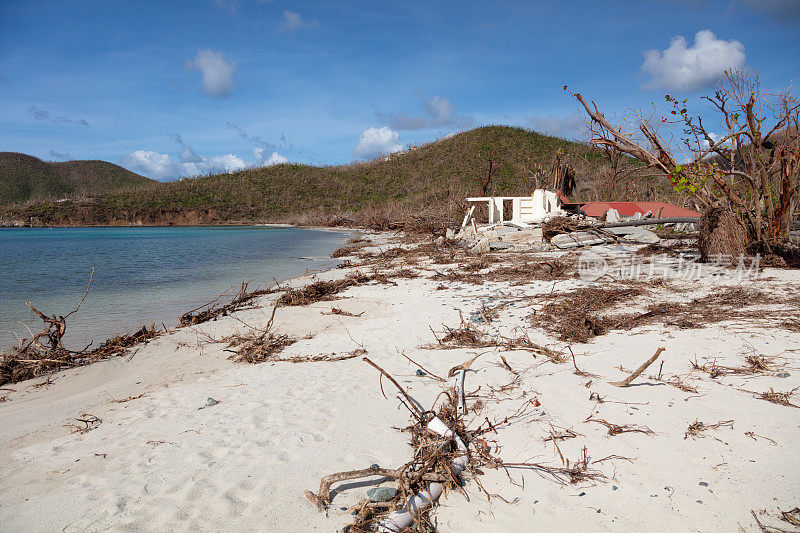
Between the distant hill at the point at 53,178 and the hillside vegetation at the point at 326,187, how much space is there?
16198 mm

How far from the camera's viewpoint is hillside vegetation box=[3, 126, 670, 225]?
163ft

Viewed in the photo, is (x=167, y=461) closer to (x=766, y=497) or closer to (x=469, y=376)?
(x=469, y=376)

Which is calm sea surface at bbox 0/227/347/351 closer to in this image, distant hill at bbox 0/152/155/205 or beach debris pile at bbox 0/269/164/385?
beach debris pile at bbox 0/269/164/385

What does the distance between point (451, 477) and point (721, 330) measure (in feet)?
13.0

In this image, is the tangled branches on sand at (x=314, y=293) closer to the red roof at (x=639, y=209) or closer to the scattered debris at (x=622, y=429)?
the scattered debris at (x=622, y=429)

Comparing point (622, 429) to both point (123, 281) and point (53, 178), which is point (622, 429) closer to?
point (123, 281)

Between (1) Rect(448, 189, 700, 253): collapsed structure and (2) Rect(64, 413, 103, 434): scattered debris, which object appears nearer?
(2) Rect(64, 413, 103, 434): scattered debris

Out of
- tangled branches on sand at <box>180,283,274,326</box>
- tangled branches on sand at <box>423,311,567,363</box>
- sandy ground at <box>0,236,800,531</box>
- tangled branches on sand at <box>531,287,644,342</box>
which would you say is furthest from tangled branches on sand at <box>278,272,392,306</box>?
tangled branches on sand at <box>531,287,644,342</box>

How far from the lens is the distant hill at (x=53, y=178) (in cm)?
6894

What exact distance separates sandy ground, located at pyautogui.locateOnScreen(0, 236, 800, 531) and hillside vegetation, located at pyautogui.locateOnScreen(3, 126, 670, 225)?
40415 mm

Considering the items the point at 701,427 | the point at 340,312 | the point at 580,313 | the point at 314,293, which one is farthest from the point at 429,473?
the point at 314,293

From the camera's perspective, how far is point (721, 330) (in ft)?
14.8

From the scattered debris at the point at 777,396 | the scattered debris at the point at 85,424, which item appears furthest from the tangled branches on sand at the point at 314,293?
the scattered debris at the point at 777,396

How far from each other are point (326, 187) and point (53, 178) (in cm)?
5809
